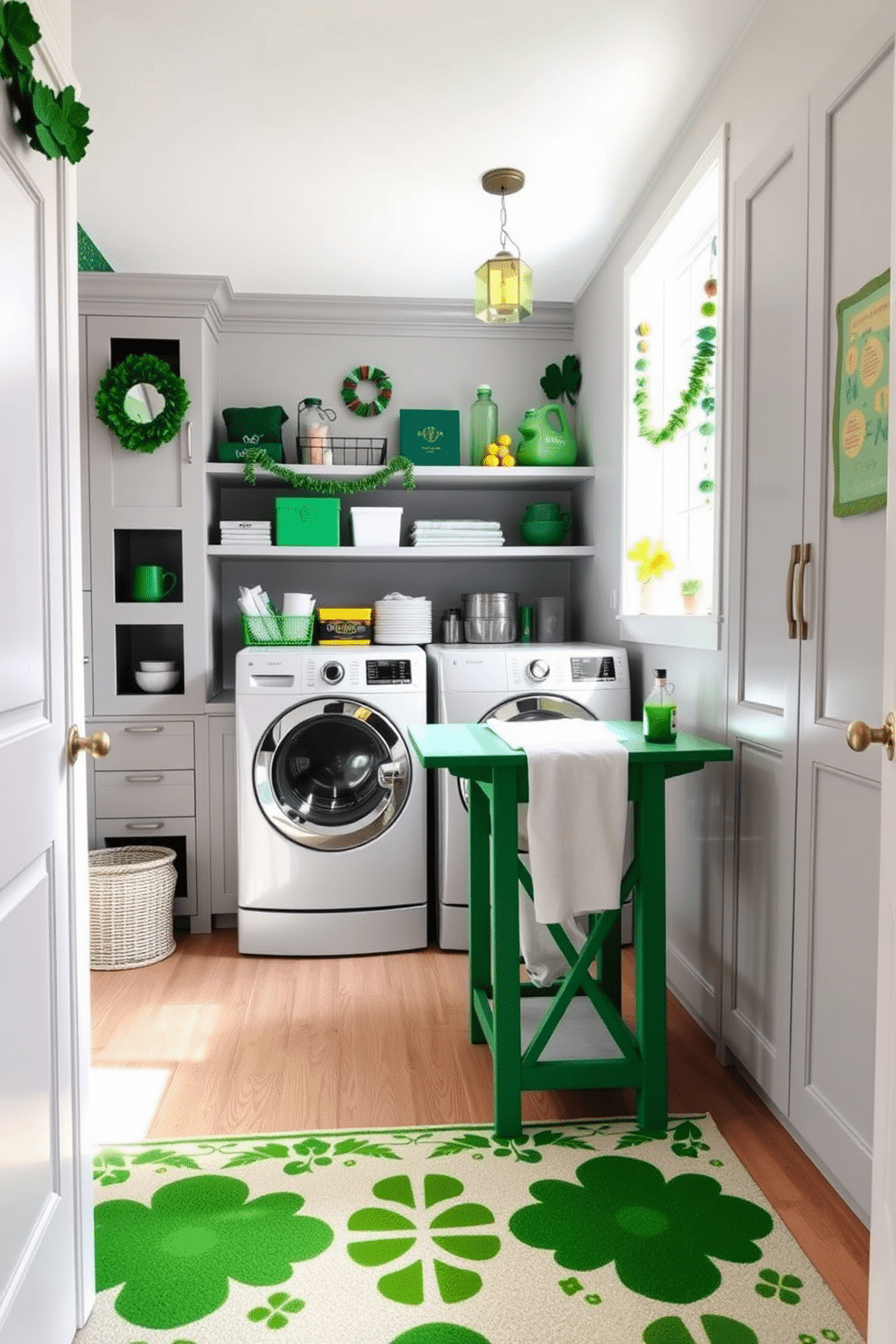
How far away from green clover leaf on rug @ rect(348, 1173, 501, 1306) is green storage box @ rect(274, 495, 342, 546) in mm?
2337

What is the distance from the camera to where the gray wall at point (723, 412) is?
2.05 meters

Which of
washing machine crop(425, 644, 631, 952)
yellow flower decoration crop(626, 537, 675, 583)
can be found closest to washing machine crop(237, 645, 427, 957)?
washing machine crop(425, 644, 631, 952)

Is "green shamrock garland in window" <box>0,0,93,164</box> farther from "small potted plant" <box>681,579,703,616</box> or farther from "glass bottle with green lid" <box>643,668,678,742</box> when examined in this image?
"small potted plant" <box>681,579,703,616</box>

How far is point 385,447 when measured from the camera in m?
4.10

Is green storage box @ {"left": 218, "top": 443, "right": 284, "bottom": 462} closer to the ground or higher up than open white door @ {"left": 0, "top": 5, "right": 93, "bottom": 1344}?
higher up

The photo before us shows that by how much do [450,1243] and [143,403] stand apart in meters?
2.86

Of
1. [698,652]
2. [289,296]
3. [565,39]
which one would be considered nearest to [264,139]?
[565,39]

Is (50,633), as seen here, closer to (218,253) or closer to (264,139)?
(264,139)

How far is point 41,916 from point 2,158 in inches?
39.0

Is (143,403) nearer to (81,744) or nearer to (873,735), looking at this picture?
(81,744)

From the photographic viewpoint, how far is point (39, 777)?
1.39 metres

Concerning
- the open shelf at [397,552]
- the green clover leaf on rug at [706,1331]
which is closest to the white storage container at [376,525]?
the open shelf at [397,552]

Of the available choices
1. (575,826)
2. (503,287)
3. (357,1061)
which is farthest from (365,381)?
(357,1061)

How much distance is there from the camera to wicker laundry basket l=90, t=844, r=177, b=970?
329cm
